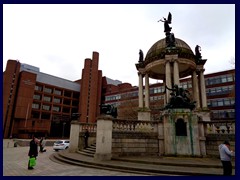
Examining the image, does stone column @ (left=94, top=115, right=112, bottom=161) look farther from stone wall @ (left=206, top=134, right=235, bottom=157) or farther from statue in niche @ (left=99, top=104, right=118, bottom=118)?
stone wall @ (left=206, top=134, right=235, bottom=157)

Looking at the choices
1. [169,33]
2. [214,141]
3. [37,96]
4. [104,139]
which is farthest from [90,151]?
[37,96]

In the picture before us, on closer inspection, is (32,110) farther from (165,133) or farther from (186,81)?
(165,133)

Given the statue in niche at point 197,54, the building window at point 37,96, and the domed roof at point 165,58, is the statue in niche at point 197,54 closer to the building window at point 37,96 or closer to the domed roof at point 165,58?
the domed roof at point 165,58

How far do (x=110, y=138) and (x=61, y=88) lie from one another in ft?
215

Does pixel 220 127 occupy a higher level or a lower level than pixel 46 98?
lower

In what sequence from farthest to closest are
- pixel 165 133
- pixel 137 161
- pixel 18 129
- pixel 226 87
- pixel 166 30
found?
pixel 18 129 → pixel 226 87 → pixel 166 30 → pixel 165 133 → pixel 137 161

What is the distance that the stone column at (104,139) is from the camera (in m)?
11.0

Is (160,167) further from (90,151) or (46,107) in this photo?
(46,107)

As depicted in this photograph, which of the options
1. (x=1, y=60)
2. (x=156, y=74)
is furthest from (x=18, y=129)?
(x=1, y=60)

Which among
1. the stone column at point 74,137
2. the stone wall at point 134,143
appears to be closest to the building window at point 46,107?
the stone column at point 74,137

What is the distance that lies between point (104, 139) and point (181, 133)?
16.5 ft

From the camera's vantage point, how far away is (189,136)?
38.3 ft

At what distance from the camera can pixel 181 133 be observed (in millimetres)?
11914

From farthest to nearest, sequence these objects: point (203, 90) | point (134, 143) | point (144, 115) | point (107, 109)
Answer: point (203, 90) → point (144, 115) → point (107, 109) → point (134, 143)
